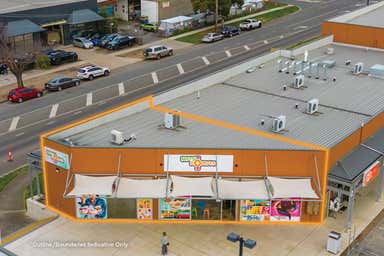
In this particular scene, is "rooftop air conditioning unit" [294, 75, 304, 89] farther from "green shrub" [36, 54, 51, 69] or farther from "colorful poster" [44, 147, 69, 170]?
"green shrub" [36, 54, 51, 69]

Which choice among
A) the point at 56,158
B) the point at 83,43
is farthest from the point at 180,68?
the point at 56,158

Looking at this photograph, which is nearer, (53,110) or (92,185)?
(92,185)

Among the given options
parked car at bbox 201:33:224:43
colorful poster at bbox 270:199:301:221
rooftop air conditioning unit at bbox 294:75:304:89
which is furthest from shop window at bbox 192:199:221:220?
parked car at bbox 201:33:224:43

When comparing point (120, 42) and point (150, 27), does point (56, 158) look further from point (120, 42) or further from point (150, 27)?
point (150, 27)

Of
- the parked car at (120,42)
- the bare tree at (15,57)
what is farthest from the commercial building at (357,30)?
the bare tree at (15,57)

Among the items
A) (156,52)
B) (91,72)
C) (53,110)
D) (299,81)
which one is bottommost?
(53,110)
